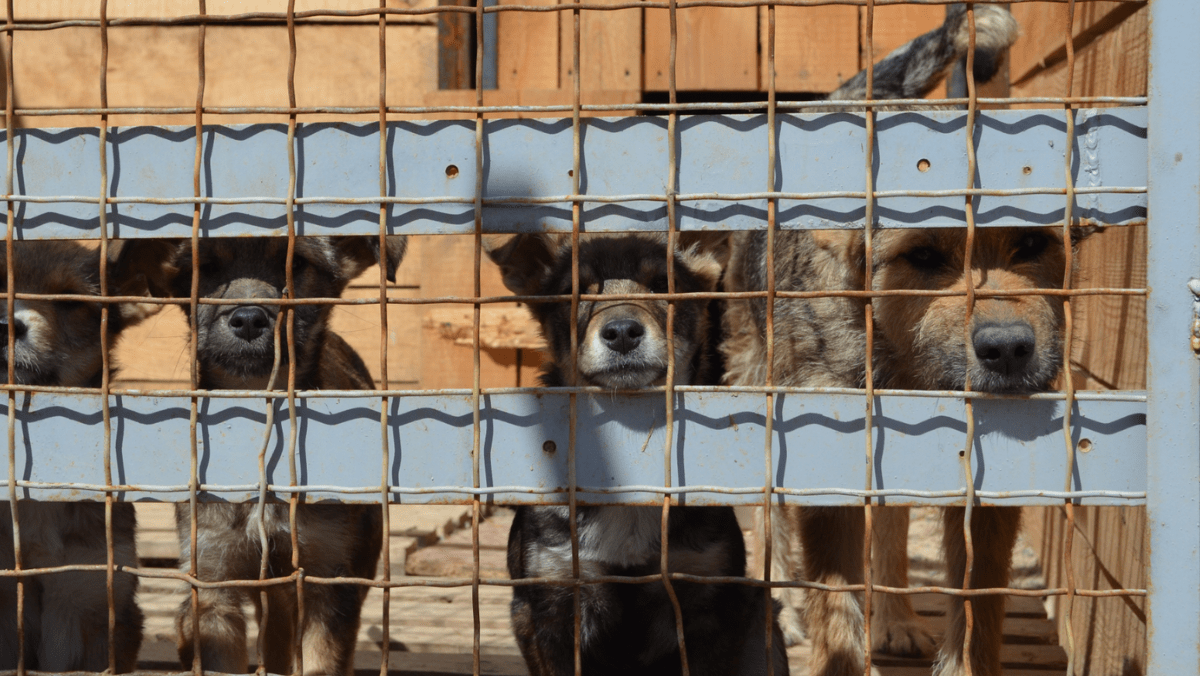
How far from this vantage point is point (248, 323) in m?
3.29

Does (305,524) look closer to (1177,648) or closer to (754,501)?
(754,501)

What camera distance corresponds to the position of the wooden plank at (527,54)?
266 inches

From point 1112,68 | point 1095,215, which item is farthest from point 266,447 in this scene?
point 1112,68

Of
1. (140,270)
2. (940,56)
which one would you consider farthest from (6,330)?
(940,56)

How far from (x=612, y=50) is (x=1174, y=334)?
5.03 m

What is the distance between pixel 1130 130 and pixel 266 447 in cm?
214

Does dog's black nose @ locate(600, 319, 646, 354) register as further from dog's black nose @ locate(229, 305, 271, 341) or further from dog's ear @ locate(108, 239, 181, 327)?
dog's ear @ locate(108, 239, 181, 327)

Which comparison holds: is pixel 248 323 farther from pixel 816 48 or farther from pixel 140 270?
pixel 816 48

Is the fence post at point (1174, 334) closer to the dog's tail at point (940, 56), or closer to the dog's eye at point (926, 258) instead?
the dog's eye at point (926, 258)

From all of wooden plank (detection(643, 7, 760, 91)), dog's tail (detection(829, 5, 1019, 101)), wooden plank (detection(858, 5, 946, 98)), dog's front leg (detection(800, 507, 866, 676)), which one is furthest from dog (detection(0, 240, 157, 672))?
wooden plank (detection(858, 5, 946, 98))

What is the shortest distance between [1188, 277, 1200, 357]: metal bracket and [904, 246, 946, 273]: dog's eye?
1089 mm

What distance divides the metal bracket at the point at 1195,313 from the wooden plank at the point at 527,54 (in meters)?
5.14

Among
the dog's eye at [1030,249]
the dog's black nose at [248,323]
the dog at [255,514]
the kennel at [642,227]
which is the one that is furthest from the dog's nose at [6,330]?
the dog's eye at [1030,249]

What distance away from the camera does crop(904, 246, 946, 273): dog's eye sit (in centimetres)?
320
